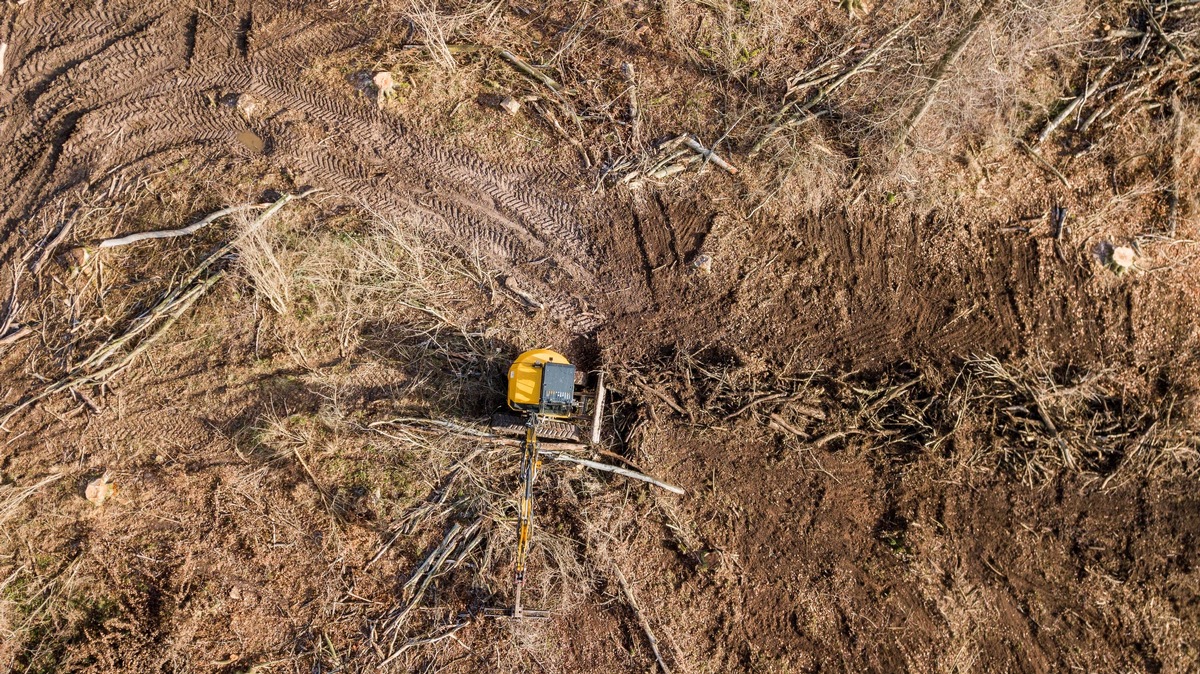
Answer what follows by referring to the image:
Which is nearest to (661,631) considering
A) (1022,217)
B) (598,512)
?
(598,512)

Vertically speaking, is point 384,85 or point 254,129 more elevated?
point 384,85

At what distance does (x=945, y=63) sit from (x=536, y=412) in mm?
4633

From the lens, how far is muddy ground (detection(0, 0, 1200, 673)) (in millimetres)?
5289

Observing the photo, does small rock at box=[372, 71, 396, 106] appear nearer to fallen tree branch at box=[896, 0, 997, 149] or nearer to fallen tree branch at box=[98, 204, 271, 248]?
fallen tree branch at box=[98, 204, 271, 248]

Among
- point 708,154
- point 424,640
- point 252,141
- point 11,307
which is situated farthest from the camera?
point 252,141

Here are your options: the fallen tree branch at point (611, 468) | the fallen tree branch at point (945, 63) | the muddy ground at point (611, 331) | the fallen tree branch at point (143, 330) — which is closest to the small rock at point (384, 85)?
the muddy ground at point (611, 331)

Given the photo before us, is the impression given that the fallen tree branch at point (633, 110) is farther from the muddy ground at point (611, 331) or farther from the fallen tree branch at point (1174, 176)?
the fallen tree branch at point (1174, 176)

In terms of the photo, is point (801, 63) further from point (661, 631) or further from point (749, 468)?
point (661, 631)

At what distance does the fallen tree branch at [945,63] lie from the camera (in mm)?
5500

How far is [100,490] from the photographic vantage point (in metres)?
5.29

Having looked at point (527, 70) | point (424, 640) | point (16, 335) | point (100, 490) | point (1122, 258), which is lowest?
point (424, 640)

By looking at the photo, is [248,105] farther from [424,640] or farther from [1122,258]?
[1122,258]

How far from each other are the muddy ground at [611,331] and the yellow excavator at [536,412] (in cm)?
18

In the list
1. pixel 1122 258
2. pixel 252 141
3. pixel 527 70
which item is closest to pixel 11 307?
pixel 252 141
